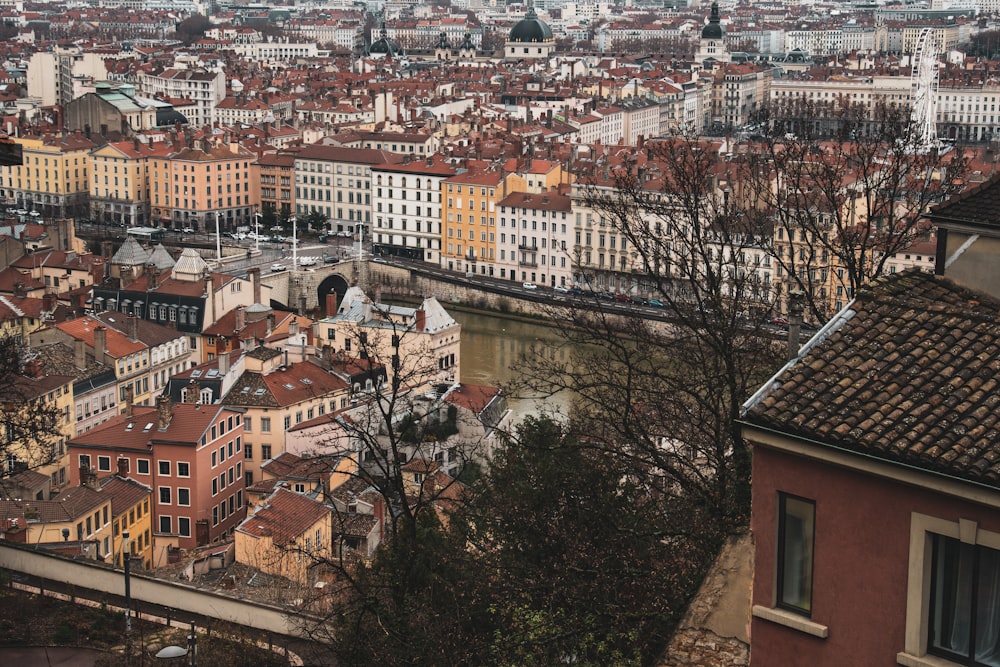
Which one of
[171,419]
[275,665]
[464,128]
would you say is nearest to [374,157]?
[464,128]

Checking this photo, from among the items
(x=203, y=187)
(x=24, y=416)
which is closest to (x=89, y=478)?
(x=24, y=416)

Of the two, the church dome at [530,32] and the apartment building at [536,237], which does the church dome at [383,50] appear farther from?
the apartment building at [536,237]

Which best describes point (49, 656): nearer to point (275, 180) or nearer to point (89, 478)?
point (89, 478)

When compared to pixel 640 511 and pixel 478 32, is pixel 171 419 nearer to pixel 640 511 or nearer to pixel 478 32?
pixel 640 511

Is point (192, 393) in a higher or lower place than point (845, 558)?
lower

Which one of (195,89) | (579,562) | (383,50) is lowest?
(195,89)

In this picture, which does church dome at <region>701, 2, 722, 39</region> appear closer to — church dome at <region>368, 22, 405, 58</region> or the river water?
church dome at <region>368, 22, 405, 58</region>
